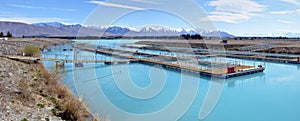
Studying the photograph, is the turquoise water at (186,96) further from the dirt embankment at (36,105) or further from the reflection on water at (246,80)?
the dirt embankment at (36,105)

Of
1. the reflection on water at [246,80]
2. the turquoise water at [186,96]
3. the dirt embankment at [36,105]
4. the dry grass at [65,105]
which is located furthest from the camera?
the reflection on water at [246,80]

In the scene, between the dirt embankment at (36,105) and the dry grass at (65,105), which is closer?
the dirt embankment at (36,105)

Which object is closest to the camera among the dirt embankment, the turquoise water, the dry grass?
the dirt embankment

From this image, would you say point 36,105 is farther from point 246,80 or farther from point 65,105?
point 246,80

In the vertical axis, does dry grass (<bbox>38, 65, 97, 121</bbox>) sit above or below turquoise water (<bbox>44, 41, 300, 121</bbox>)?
above

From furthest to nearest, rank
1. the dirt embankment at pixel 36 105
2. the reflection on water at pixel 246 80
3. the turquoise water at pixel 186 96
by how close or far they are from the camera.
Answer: the reflection on water at pixel 246 80, the turquoise water at pixel 186 96, the dirt embankment at pixel 36 105

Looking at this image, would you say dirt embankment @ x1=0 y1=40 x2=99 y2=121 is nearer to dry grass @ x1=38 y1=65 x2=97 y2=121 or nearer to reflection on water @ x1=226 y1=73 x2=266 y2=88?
dry grass @ x1=38 y1=65 x2=97 y2=121

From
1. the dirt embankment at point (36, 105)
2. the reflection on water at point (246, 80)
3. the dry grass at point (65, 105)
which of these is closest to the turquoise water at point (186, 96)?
the reflection on water at point (246, 80)

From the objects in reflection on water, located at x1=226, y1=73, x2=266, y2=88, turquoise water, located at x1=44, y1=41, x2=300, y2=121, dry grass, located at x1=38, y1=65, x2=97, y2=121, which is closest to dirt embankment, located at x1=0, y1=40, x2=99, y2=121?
dry grass, located at x1=38, y1=65, x2=97, y2=121

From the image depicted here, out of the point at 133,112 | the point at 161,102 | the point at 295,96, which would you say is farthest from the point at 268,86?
the point at 133,112

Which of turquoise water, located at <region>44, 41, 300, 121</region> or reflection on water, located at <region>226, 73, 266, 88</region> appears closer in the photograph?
turquoise water, located at <region>44, 41, 300, 121</region>
